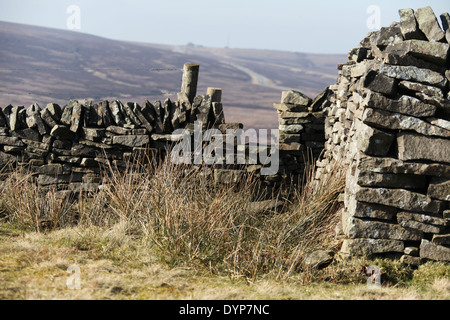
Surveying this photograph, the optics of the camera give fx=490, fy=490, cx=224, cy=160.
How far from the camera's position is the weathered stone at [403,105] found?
4770mm

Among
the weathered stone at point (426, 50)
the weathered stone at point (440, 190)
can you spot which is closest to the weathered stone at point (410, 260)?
the weathered stone at point (440, 190)

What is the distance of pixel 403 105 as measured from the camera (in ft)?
15.7

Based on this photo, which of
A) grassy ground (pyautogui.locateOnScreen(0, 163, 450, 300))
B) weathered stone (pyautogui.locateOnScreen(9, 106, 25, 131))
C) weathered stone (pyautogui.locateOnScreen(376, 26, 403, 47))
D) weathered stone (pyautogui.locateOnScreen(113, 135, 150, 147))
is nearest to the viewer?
grassy ground (pyautogui.locateOnScreen(0, 163, 450, 300))

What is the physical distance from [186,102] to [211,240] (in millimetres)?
2878

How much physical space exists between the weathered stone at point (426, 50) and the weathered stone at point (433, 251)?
181 cm

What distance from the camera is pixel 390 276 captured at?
15.6ft

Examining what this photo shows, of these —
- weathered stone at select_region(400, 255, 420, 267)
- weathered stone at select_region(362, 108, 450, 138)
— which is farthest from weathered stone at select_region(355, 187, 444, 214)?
weathered stone at select_region(362, 108, 450, 138)

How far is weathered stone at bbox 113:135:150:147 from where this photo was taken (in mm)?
7207

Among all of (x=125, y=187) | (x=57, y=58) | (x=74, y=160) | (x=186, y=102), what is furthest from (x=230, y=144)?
(x=57, y=58)

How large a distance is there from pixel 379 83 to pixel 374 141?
0.57 m

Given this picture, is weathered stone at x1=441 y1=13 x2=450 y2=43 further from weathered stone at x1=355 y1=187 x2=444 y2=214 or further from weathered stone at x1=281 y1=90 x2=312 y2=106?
weathered stone at x1=281 y1=90 x2=312 y2=106

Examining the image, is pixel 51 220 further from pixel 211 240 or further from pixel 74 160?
pixel 211 240

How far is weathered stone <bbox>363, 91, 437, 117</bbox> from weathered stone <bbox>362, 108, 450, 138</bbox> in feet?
0.16

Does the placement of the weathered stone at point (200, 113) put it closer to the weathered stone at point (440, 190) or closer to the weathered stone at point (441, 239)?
the weathered stone at point (440, 190)
